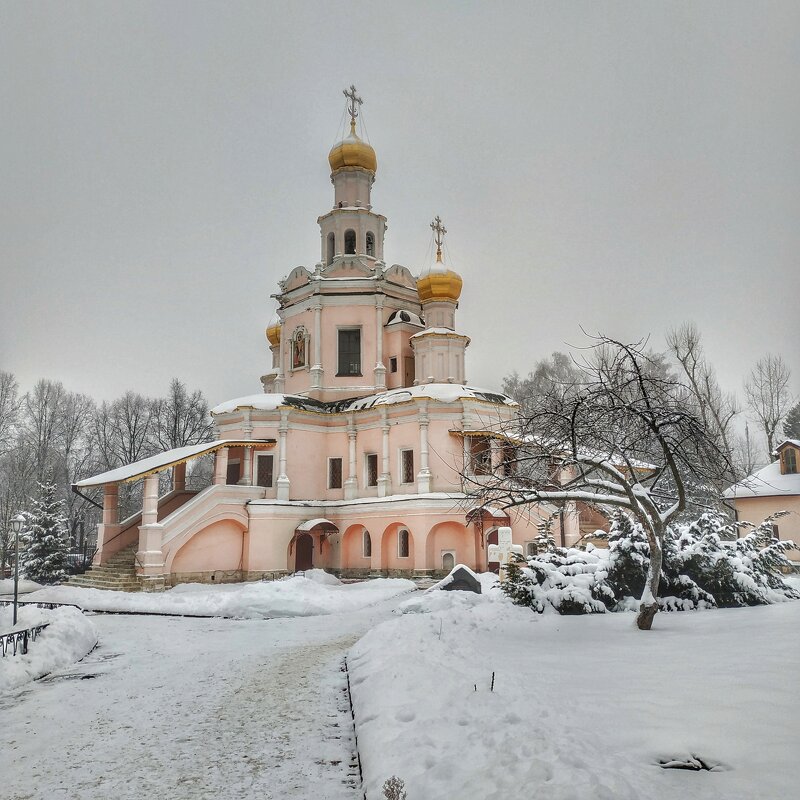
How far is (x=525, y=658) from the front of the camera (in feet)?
30.6

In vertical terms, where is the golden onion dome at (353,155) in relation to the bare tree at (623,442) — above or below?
above

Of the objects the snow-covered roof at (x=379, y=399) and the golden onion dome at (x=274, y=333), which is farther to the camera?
the golden onion dome at (x=274, y=333)

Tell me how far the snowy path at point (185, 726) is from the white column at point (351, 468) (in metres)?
15.9

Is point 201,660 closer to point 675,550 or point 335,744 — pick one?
point 335,744

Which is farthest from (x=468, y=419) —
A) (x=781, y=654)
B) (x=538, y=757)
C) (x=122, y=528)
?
(x=538, y=757)

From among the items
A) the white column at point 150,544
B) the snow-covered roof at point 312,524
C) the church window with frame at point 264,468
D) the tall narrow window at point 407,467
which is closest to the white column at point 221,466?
the church window with frame at point 264,468

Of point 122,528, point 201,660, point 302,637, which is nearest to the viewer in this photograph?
point 201,660

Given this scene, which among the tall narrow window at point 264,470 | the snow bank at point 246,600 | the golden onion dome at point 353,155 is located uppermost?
the golden onion dome at point 353,155

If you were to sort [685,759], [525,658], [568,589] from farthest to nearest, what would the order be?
1. [568,589]
2. [525,658]
3. [685,759]

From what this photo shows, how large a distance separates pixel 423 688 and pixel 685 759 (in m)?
3.33

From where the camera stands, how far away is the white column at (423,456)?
26750 millimetres

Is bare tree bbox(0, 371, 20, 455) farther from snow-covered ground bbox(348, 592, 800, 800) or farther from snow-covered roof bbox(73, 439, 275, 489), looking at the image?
snow-covered ground bbox(348, 592, 800, 800)

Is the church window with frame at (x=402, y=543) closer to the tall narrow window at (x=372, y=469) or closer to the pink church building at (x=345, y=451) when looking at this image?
the pink church building at (x=345, y=451)

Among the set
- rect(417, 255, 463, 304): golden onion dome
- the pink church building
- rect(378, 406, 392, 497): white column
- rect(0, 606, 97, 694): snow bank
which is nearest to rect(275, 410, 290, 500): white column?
the pink church building
